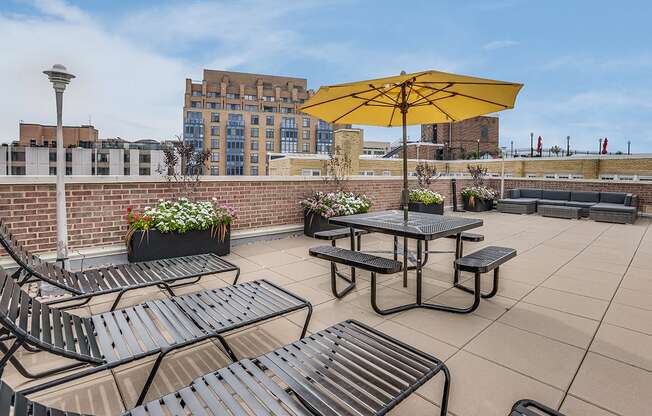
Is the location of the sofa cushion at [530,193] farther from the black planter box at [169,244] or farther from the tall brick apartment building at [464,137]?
the tall brick apartment building at [464,137]

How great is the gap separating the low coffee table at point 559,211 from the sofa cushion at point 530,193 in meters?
1.59

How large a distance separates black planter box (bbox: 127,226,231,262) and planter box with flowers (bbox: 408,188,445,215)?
6.06 m

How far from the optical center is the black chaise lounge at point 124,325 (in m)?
1.78

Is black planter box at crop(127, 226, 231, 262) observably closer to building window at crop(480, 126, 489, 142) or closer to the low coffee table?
the low coffee table

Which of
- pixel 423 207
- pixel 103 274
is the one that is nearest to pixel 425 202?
pixel 423 207

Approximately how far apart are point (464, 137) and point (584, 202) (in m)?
16.5

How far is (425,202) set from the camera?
32.8 ft

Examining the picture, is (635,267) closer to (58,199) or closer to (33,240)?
(58,199)

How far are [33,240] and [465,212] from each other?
11.4m

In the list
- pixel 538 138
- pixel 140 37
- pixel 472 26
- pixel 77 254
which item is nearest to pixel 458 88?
pixel 77 254

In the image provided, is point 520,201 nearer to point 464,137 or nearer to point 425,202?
point 425,202

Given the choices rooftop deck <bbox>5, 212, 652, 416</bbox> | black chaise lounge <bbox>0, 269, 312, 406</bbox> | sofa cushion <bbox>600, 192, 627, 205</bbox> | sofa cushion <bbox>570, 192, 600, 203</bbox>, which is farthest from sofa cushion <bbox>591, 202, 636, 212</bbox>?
black chaise lounge <bbox>0, 269, 312, 406</bbox>

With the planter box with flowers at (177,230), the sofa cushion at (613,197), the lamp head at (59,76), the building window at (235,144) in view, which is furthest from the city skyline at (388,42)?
the building window at (235,144)

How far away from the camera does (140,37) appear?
567 inches
